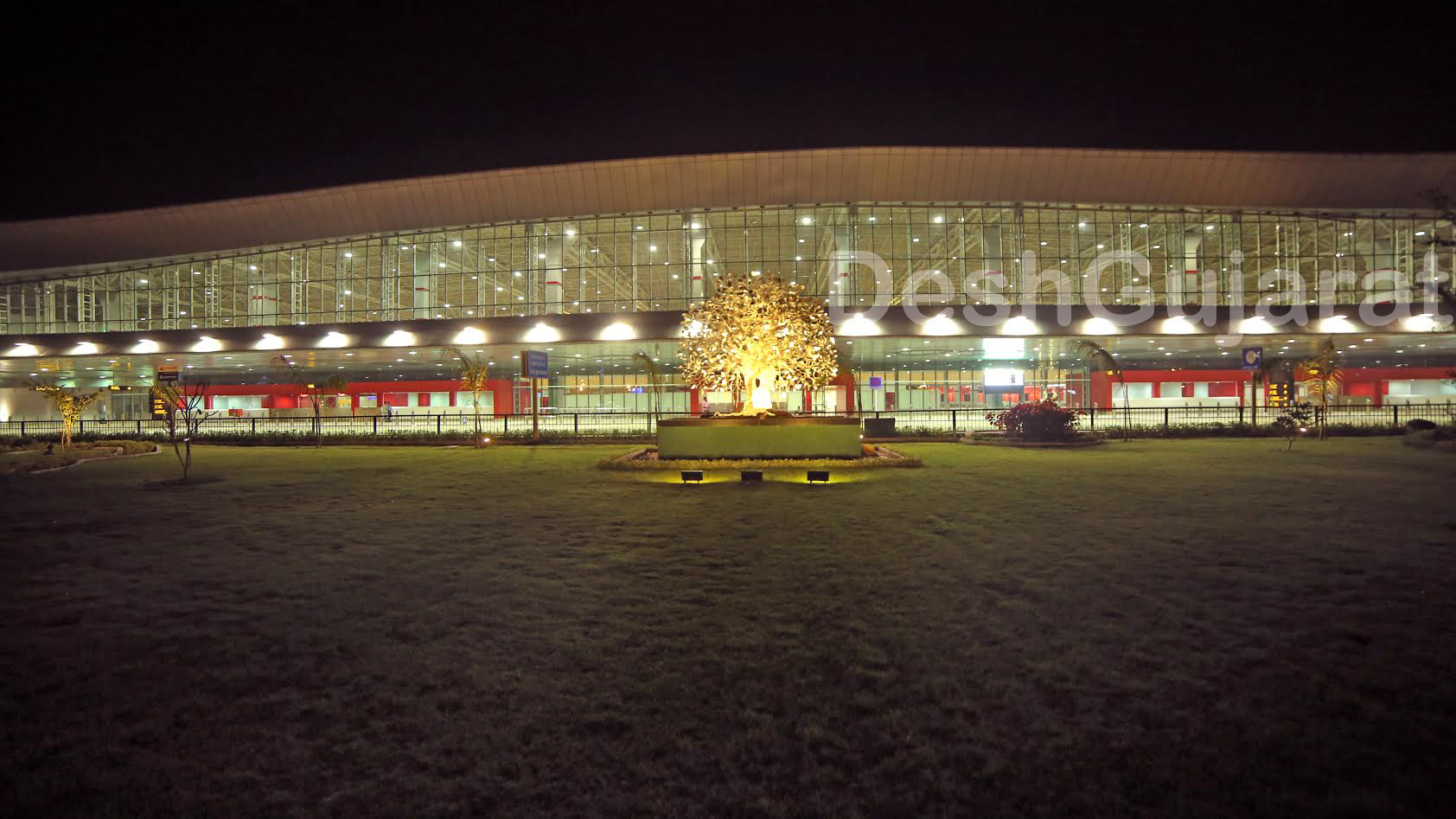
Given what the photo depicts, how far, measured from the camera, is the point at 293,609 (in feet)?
18.4

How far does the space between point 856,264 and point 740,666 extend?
126 ft

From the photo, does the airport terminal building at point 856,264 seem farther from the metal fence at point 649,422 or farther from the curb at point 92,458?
the curb at point 92,458

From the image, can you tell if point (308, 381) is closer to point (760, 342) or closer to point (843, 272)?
point (843, 272)

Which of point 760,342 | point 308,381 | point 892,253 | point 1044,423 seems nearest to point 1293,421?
point 1044,423

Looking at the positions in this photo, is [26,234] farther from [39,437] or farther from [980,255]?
[980,255]

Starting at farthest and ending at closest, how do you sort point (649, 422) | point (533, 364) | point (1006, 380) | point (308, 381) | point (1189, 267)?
point (308, 381)
point (1006, 380)
point (1189, 267)
point (649, 422)
point (533, 364)

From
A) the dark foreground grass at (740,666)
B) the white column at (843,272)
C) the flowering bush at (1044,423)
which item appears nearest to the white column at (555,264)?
the white column at (843,272)

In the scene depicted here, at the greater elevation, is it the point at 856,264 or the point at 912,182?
the point at 912,182

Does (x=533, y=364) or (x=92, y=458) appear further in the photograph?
(x=533, y=364)

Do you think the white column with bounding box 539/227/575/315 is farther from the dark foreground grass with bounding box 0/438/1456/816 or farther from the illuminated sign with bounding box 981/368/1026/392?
the dark foreground grass with bounding box 0/438/1456/816

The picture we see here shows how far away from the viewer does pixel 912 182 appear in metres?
39.3

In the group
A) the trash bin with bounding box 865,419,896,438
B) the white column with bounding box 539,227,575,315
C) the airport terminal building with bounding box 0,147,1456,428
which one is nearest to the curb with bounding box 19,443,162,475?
the airport terminal building with bounding box 0,147,1456,428

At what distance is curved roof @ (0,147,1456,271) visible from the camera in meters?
38.6

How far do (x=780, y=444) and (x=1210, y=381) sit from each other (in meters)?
41.4
